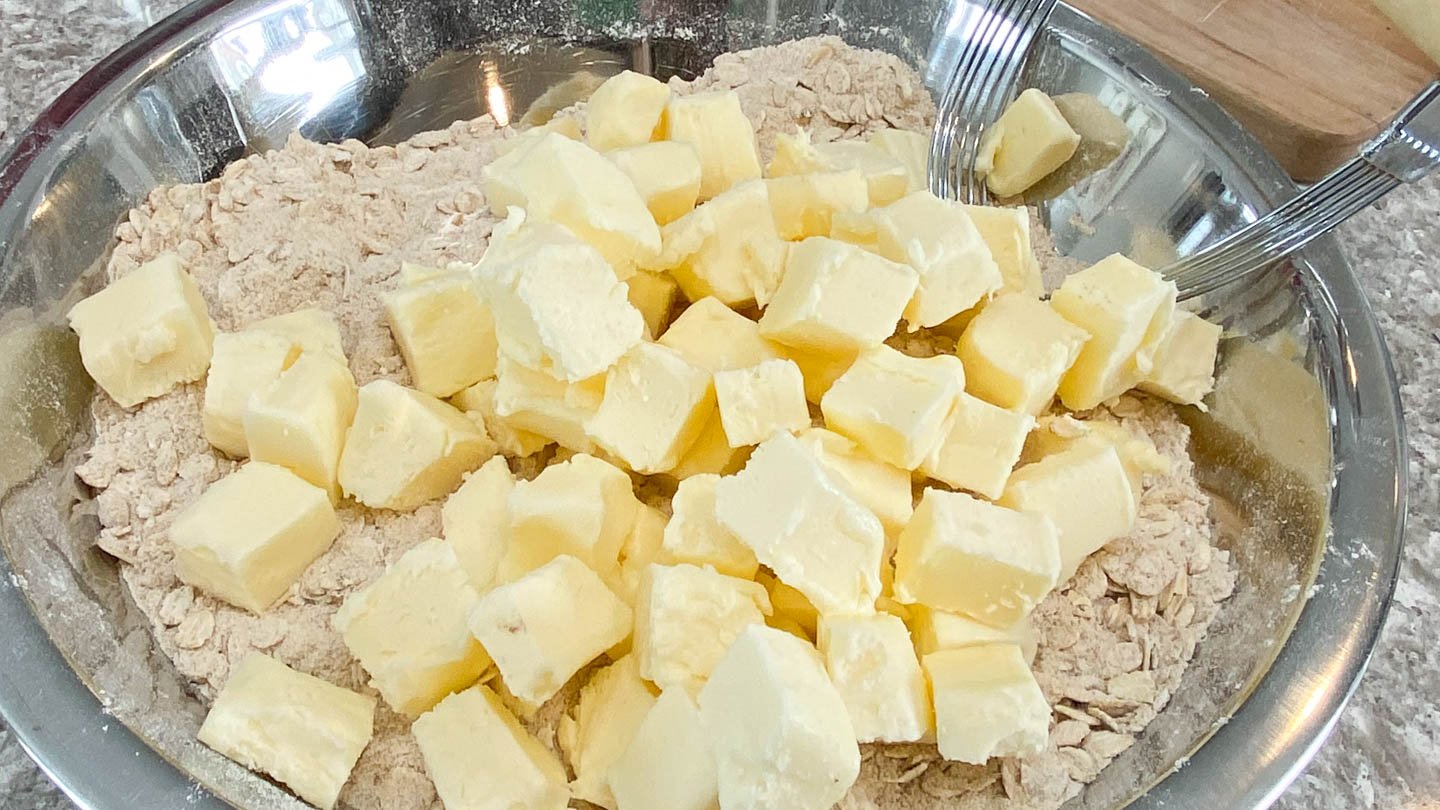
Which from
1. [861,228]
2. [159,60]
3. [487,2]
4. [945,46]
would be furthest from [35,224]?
[945,46]

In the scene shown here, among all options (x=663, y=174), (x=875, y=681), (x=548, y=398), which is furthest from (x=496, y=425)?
(x=875, y=681)

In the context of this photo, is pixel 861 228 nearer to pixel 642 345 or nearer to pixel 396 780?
pixel 642 345

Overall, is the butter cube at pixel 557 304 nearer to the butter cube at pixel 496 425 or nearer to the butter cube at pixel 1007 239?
the butter cube at pixel 496 425

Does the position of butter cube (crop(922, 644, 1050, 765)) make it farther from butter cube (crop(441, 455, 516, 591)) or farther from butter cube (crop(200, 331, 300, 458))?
butter cube (crop(200, 331, 300, 458))

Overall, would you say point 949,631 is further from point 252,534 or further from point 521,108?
point 521,108

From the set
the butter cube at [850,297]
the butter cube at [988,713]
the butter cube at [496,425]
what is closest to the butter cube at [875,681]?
the butter cube at [988,713]

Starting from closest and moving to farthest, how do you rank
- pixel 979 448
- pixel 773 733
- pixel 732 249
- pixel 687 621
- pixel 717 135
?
1. pixel 773 733
2. pixel 687 621
3. pixel 979 448
4. pixel 732 249
5. pixel 717 135
